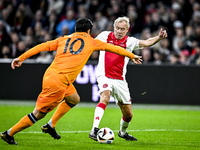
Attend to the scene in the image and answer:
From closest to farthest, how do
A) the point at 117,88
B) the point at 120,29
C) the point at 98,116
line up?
the point at 98,116, the point at 117,88, the point at 120,29

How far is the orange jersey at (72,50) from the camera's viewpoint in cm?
660

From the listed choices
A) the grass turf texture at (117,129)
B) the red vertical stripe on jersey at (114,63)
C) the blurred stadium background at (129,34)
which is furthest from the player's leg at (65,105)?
the blurred stadium background at (129,34)

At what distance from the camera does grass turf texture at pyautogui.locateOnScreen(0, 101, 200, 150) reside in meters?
6.92

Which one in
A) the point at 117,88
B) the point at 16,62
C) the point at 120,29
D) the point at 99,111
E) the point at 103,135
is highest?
the point at 120,29

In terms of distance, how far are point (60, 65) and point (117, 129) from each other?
3106mm

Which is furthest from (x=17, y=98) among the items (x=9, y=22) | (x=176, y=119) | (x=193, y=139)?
(x=193, y=139)

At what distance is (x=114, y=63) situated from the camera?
774 centimetres

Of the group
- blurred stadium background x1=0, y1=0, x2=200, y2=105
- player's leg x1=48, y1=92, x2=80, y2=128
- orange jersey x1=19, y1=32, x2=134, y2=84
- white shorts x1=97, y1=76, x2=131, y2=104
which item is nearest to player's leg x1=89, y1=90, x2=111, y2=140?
white shorts x1=97, y1=76, x2=131, y2=104

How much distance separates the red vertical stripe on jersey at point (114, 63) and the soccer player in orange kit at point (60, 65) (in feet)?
3.29

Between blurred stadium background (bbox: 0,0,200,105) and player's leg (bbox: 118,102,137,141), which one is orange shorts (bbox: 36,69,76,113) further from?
blurred stadium background (bbox: 0,0,200,105)

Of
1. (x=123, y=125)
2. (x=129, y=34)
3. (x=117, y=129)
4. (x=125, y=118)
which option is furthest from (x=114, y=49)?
(x=129, y=34)

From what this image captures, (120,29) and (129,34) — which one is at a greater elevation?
(120,29)

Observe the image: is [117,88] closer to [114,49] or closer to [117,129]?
[114,49]

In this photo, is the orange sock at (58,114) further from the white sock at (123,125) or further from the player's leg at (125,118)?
the white sock at (123,125)
